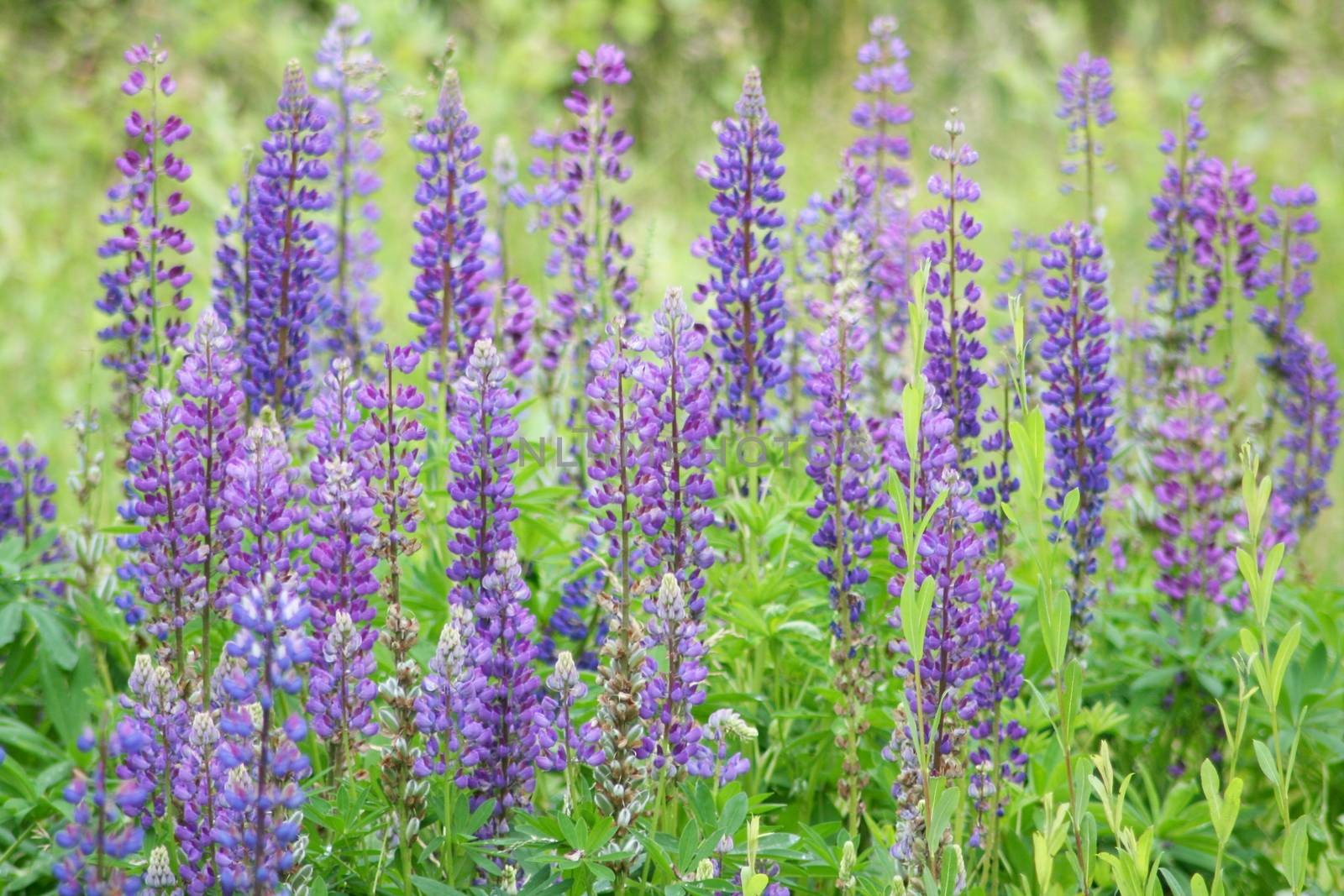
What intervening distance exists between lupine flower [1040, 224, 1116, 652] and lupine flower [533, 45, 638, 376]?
1.02m

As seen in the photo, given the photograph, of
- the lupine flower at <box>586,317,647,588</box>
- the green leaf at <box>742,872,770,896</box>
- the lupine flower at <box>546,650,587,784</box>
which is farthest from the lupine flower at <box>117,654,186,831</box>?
the green leaf at <box>742,872,770,896</box>

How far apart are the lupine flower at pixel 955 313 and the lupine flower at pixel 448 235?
0.99 meters

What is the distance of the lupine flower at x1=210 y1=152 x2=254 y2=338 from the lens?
9.69 feet

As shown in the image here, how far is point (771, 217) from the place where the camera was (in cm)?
283

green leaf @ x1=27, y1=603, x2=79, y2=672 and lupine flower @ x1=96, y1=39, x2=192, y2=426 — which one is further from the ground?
lupine flower @ x1=96, y1=39, x2=192, y2=426

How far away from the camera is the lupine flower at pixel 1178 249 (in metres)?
3.35

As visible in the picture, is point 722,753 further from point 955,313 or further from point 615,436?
point 955,313

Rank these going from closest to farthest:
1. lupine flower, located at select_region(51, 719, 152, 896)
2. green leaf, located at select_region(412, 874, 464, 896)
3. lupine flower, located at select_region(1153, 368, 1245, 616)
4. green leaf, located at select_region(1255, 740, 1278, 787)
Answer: lupine flower, located at select_region(51, 719, 152, 896)
green leaf, located at select_region(1255, 740, 1278, 787)
green leaf, located at select_region(412, 874, 464, 896)
lupine flower, located at select_region(1153, 368, 1245, 616)

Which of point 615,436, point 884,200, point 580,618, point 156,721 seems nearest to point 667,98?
point 884,200

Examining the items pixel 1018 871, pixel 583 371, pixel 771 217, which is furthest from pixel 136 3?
pixel 1018 871

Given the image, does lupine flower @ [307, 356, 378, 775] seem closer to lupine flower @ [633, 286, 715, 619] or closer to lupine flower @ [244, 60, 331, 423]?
lupine flower @ [633, 286, 715, 619]

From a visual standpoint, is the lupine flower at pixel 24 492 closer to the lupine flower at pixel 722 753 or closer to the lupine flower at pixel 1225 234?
the lupine flower at pixel 722 753

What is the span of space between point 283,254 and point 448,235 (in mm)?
354

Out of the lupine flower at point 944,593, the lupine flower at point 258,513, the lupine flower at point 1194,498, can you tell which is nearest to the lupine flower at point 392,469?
the lupine flower at point 258,513
